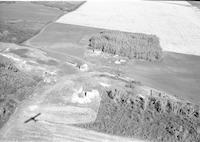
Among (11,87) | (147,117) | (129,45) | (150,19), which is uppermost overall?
(11,87)

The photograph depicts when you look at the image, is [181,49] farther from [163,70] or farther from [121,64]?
[121,64]

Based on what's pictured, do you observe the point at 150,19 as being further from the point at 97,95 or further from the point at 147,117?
the point at 147,117

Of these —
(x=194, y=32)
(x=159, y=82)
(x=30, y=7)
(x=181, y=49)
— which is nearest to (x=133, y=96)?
(x=159, y=82)

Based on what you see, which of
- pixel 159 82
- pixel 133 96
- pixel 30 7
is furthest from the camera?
pixel 30 7

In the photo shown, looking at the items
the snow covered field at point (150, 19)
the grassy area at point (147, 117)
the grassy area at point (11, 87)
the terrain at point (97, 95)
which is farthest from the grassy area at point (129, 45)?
the grassy area at point (11, 87)

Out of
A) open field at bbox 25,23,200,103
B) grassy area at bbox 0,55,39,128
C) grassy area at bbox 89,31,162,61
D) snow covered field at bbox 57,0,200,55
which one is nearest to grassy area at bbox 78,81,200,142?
open field at bbox 25,23,200,103

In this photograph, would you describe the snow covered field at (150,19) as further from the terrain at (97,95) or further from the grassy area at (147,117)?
the grassy area at (147,117)

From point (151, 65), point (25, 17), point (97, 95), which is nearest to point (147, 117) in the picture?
point (97, 95)
